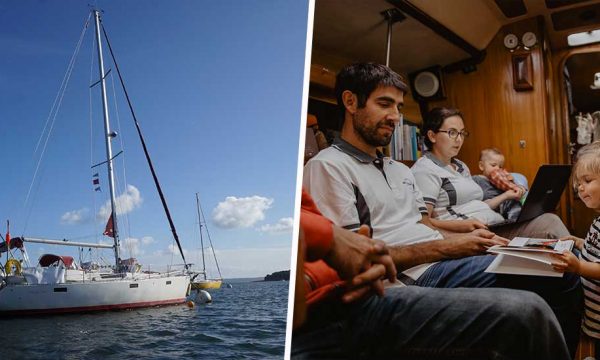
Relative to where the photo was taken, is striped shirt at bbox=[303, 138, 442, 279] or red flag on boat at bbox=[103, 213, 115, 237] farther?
red flag on boat at bbox=[103, 213, 115, 237]

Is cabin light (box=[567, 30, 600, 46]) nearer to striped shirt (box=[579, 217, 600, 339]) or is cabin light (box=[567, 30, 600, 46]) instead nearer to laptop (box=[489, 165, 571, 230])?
laptop (box=[489, 165, 571, 230])

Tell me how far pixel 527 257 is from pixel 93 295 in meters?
3.86

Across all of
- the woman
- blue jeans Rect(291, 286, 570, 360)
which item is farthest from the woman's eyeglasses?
blue jeans Rect(291, 286, 570, 360)

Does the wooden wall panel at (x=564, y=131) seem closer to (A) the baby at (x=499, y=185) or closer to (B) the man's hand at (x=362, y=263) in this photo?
(A) the baby at (x=499, y=185)

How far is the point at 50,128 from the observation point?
11.6ft

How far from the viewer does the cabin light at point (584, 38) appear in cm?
117

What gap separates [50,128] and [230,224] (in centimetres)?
153

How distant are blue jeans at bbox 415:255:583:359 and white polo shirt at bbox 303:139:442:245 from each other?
79mm

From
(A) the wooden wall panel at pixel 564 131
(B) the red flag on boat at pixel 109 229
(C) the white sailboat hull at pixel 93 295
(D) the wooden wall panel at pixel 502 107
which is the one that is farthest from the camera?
(B) the red flag on boat at pixel 109 229

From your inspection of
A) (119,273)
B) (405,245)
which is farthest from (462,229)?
(119,273)

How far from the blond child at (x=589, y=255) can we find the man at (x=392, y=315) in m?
0.09

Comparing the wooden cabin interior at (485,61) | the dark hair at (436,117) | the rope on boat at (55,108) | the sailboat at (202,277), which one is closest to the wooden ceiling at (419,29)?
the wooden cabin interior at (485,61)

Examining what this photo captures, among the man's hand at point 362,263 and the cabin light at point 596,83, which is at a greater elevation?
the cabin light at point 596,83

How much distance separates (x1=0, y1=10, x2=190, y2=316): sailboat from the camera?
144 inches
